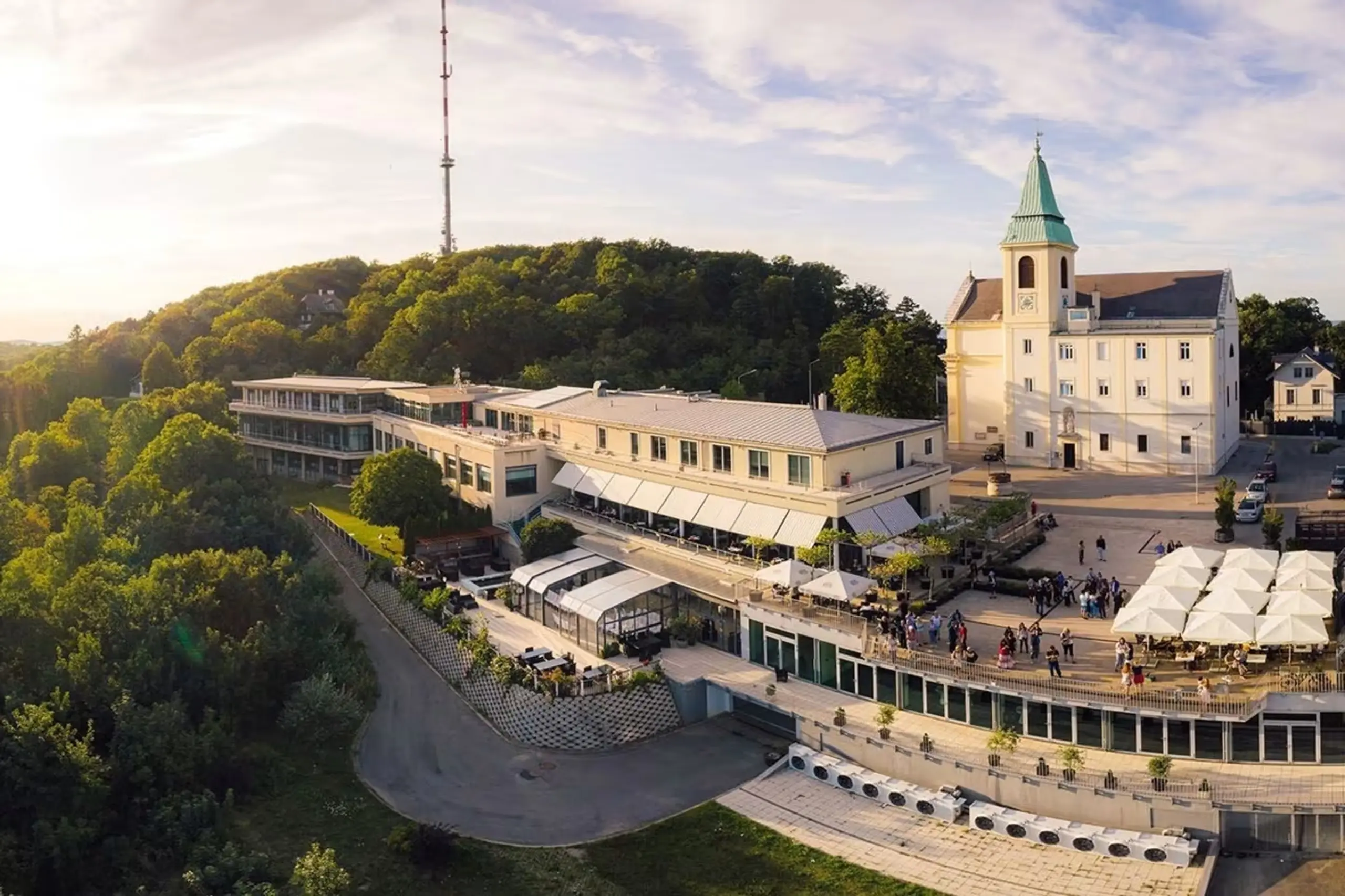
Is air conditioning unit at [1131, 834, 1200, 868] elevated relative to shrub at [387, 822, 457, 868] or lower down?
elevated

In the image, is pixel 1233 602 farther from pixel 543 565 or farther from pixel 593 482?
pixel 593 482

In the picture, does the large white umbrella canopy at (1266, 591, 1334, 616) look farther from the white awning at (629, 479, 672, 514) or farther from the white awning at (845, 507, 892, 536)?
the white awning at (629, 479, 672, 514)

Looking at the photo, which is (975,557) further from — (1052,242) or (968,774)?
(1052,242)

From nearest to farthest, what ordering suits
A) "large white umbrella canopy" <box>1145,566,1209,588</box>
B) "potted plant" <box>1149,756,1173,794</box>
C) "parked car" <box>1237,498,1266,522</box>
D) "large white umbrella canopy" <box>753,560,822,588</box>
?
"potted plant" <box>1149,756,1173,794</box> → "large white umbrella canopy" <box>1145,566,1209,588</box> → "large white umbrella canopy" <box>753,560,822,588</box> → "parked car" <box>1237,498,1266,522</box>

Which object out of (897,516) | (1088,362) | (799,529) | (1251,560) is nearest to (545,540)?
(799,529)

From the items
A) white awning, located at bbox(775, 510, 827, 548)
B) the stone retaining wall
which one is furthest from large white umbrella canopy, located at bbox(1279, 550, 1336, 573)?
the stone retaining wall

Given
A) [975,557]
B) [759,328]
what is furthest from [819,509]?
[759,328]
